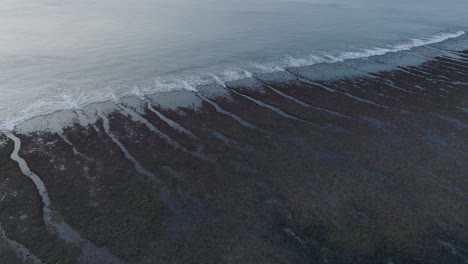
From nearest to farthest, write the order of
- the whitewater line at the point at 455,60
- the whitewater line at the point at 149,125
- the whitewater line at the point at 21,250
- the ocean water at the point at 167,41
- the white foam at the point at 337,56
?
the whitewater line at the point at 21,250, the whitewater line at the point at 149,125, the ocean water at the point at 167,41, the white foam at the point at 337,56, the whitewater line at the point at 455,60

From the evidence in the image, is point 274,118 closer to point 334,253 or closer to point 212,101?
point 212,101

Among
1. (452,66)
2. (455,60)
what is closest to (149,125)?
(452,66)

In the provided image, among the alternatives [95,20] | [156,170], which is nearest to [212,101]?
[156,170]

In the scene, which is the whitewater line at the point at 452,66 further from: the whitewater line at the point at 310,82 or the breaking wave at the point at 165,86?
the whitewater line at the point at 310,82

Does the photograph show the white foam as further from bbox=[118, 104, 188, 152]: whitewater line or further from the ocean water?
bbox=[118, 104, 188, 152]: whitewater line

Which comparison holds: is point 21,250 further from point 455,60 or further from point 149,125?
point 455,60

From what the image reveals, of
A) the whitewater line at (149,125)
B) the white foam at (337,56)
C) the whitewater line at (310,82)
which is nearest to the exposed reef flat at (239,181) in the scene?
the whitewater line at (149,125)

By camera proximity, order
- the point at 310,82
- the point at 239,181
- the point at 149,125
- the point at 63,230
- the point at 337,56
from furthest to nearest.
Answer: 1. the point at 337,56
2. the point at 310,82
3. the point at 149,125
4. the point at 239,181
5. the point at 63,230

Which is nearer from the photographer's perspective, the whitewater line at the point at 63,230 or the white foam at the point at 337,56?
the whitewater line at the point at 63,230
